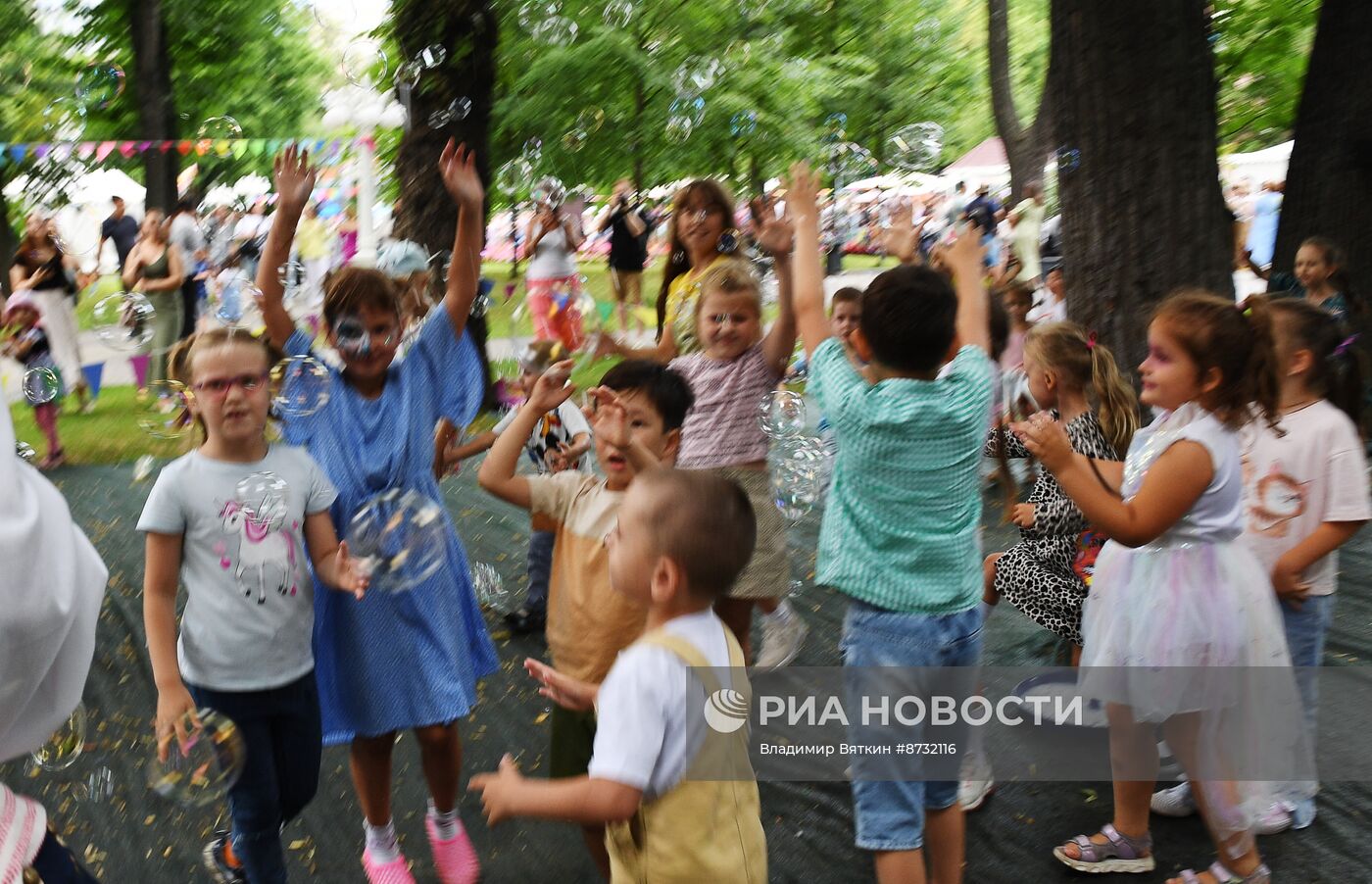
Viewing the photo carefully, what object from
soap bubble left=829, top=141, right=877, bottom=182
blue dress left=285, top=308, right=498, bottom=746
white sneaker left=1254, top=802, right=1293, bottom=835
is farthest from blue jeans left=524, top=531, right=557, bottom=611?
white sneaker left=1254, top=802, right=1293, bottom=835

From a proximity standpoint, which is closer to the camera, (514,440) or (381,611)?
(514,440)

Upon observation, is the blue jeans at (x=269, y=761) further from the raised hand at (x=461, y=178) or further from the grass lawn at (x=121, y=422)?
the grass lawn at (x=121, y=422)

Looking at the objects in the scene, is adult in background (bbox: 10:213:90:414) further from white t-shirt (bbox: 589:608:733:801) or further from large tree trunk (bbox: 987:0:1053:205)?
large tree trunk (bbox: 987:0:1053:205)

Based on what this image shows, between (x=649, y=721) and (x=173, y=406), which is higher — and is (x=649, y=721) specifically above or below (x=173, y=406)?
below

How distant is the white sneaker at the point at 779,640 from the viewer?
4.81 metres

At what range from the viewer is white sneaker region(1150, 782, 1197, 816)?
363 centimetres

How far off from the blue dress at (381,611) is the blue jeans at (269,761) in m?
0.15

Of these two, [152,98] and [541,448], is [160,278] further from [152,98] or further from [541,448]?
[541,448]

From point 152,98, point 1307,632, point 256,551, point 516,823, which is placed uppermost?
point 152,98

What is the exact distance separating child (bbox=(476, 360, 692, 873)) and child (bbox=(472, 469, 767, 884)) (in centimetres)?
63

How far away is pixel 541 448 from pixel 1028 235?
984cm

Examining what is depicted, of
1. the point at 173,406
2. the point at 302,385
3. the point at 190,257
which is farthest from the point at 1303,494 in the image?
the point at 190,257

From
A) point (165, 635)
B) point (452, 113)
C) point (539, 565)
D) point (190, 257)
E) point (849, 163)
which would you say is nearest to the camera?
point (165, 635)

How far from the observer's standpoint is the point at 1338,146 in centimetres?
880
